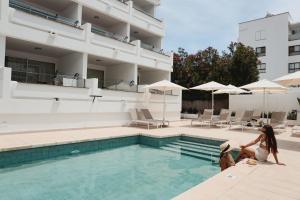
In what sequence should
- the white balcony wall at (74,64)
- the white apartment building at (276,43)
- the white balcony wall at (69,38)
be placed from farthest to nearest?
the white apartment building at (276,43) → the white balcony wall at (74,64) → the white balcony wall at (69,38)

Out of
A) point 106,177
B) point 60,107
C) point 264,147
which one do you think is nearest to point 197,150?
point 264,147

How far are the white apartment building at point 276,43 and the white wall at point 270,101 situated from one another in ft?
56.0

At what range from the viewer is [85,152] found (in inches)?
404

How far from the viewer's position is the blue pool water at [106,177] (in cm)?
604

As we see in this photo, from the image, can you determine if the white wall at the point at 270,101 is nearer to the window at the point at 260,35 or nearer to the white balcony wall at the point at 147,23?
the white balcony wall at the point at 147,23

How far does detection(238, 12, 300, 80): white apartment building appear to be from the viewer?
3701cm

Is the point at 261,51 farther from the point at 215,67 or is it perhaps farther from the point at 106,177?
the point at 106,177

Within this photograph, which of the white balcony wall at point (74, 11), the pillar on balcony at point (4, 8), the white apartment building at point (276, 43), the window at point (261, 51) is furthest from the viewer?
the window at point (261, 51)

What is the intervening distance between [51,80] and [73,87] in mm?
1208

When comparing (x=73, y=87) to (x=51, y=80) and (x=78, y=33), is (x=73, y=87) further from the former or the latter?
(x=78, y=33)

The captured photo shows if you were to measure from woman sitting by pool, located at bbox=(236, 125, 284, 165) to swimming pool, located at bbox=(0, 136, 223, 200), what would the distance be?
1397mm

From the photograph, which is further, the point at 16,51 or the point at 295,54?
the point at 295,54

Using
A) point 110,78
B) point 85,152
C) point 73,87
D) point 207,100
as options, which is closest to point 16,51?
point 73,87

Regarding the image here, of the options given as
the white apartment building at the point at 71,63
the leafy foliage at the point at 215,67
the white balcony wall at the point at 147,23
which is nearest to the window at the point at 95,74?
the white apartment building at the point at 71,63
